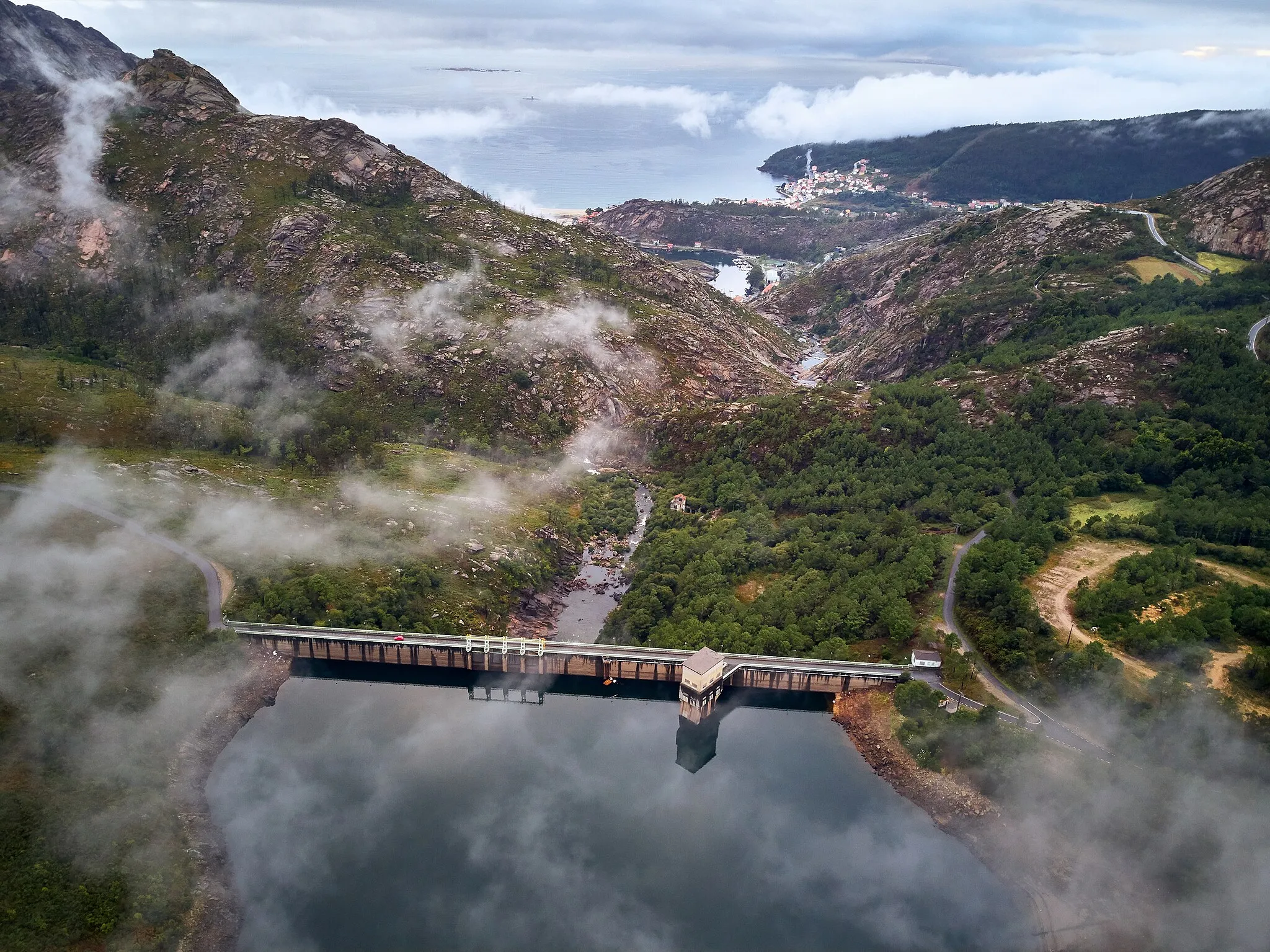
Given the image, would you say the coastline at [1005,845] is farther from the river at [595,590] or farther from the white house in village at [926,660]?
the river at [595,590]

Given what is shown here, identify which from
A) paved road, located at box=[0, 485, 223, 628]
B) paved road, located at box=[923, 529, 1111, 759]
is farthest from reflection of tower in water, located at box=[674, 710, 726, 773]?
paved road, located at box=[0, 485, 223, 628]

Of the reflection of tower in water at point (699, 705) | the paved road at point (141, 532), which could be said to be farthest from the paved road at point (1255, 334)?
the paved road at point (141, 532)

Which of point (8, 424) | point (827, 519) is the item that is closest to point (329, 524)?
point (8, 424)

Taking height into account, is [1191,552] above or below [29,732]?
above

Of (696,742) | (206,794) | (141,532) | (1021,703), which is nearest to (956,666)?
(1021,703)

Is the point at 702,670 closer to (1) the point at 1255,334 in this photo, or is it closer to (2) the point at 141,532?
(2) the point at 141,532

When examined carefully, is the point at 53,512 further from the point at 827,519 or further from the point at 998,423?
the point at 998,423

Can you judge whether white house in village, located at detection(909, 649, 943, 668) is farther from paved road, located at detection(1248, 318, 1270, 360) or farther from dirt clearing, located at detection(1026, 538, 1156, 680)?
paved road, located at detection(1248, 318, 1270, 360)
